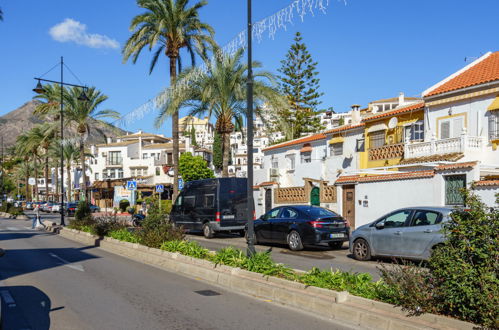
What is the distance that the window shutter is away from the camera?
24578 mm

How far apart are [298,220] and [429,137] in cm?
1247

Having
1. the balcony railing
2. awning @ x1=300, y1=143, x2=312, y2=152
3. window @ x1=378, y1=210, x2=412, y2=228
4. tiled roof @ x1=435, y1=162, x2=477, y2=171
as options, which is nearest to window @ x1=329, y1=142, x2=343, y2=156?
the balcony railing

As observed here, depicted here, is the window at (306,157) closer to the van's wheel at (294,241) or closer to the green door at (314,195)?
the green door at (314,195)

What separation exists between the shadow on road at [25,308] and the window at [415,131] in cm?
2148

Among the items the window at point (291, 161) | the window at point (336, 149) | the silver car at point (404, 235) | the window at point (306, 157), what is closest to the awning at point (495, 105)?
the window at point (336, 149)

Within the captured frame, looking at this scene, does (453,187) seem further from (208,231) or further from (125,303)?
(125,303)

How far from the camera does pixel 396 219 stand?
1305 cm

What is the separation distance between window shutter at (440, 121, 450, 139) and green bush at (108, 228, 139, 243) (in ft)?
54.9

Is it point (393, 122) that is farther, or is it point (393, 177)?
point (393, 122)

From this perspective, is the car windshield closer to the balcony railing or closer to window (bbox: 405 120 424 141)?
window (bbox: 405 120 424 141)

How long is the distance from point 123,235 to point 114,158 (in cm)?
7008

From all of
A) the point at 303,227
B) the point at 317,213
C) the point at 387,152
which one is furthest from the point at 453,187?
the point at 387,152

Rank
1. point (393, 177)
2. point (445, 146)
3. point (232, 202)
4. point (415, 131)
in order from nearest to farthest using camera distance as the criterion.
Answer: point (232, 202), point (393, 177), point (445, 146), point (415, 131)

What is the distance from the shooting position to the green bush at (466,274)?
203 inches
